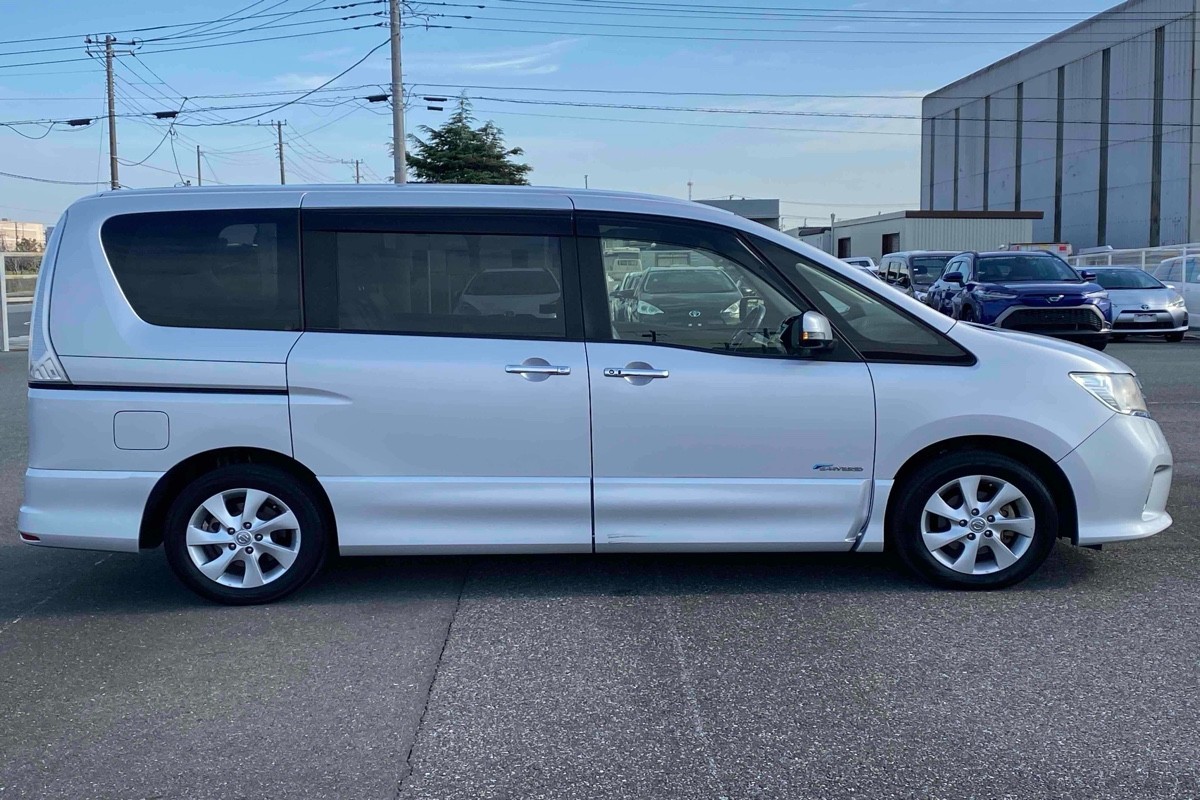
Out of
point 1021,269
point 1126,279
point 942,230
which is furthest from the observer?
point 942,230

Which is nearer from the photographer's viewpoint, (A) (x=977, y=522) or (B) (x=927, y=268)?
(A) (x=977, y=522)

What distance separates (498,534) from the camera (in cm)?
561

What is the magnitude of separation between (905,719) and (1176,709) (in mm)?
991

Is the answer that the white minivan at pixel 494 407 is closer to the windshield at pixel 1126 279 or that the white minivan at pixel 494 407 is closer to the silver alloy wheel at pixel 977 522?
the silver alloy wheel at pixel 977 522

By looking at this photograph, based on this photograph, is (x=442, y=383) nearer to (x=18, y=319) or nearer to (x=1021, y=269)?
(x=1021, y=269)

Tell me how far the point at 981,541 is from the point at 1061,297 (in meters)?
14.0

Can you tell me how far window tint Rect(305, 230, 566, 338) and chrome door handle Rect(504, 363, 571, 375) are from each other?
17 centimetres

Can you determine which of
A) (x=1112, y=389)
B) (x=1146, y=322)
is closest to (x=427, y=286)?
(x=1112, y=389)

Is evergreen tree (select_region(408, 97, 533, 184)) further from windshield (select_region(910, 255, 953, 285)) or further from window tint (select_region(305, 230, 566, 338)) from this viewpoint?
window tint (select_region(305, 230, 566, 338))

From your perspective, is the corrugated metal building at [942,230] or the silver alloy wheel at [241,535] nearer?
the silver alloy wheel at [241,535]

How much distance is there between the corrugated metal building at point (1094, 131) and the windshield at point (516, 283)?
1932 inches

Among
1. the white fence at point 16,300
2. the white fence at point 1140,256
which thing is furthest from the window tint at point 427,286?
the white fence at point 1140,256

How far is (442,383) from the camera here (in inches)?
216

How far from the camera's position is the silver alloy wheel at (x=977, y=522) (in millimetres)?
5641
